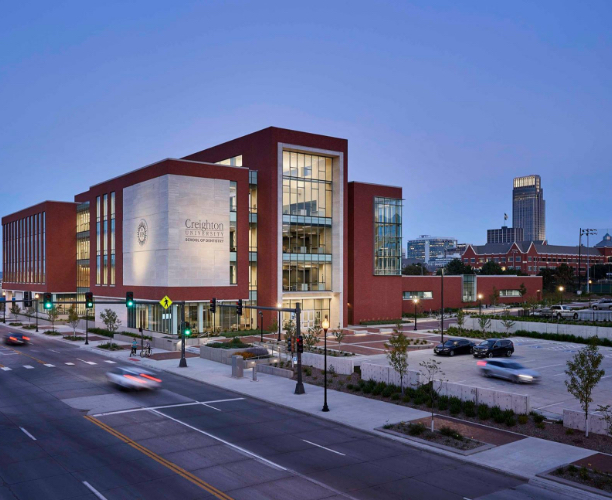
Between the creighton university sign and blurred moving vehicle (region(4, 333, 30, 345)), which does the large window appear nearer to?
the creighton university sign

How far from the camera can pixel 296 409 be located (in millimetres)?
26828

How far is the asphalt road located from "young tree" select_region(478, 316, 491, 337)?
33970mm

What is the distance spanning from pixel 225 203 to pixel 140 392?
3331 centimetres

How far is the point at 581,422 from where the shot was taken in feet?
72.5

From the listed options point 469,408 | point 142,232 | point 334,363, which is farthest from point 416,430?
point 142,232

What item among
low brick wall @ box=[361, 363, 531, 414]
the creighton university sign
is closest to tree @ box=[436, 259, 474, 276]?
the creighton university sign

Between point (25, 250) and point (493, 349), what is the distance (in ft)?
287

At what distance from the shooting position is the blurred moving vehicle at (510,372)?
108 feet

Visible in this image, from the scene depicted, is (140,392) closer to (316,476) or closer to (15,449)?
(15,449)

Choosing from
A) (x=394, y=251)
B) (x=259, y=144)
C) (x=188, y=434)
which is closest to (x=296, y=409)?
(x=188, y=434)

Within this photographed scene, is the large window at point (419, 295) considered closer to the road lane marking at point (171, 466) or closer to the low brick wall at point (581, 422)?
the low brick wall at point (581, 422)

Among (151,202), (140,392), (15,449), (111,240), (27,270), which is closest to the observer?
(15,449)

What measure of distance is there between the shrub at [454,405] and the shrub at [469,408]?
0.29 meters

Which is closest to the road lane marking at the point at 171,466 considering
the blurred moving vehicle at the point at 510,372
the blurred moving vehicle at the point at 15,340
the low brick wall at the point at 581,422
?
the low brick wall at the point at 581,422
